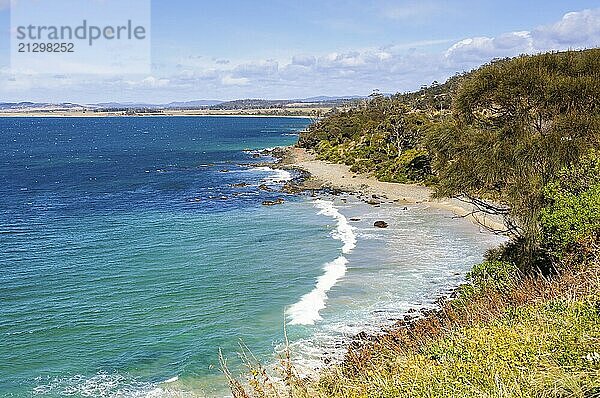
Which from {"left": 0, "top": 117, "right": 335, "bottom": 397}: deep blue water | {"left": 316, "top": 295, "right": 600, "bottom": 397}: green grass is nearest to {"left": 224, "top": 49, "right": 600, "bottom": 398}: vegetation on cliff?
{"left": 316, "top": 295, "right": 600, "bottom": 397}: green grass

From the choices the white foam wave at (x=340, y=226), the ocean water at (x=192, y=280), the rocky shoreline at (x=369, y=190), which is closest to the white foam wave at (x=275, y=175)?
the rocky shoreline at (x=369, y=190)

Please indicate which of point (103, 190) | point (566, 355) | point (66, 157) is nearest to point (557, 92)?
point (566, 355)

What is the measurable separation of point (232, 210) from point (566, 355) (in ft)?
138

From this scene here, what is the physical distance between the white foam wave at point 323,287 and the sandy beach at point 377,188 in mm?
8108

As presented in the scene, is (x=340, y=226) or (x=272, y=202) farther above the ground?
(x=272, y=202)

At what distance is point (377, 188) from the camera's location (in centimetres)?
5834

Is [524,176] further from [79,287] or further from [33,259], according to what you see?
[33,259]

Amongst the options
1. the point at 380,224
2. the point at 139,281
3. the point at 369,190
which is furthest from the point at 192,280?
the point at 369,190

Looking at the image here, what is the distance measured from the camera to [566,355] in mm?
7664

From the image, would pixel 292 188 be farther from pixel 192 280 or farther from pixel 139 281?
pixel 139 281

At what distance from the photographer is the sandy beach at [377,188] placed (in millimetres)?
43003

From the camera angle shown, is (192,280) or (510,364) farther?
(192,280)

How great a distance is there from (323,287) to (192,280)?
21.3 ft

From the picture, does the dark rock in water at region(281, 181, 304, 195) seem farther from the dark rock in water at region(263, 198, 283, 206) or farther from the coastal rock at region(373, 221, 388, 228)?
the coastal rock at region(373, 221, 388, 228)
